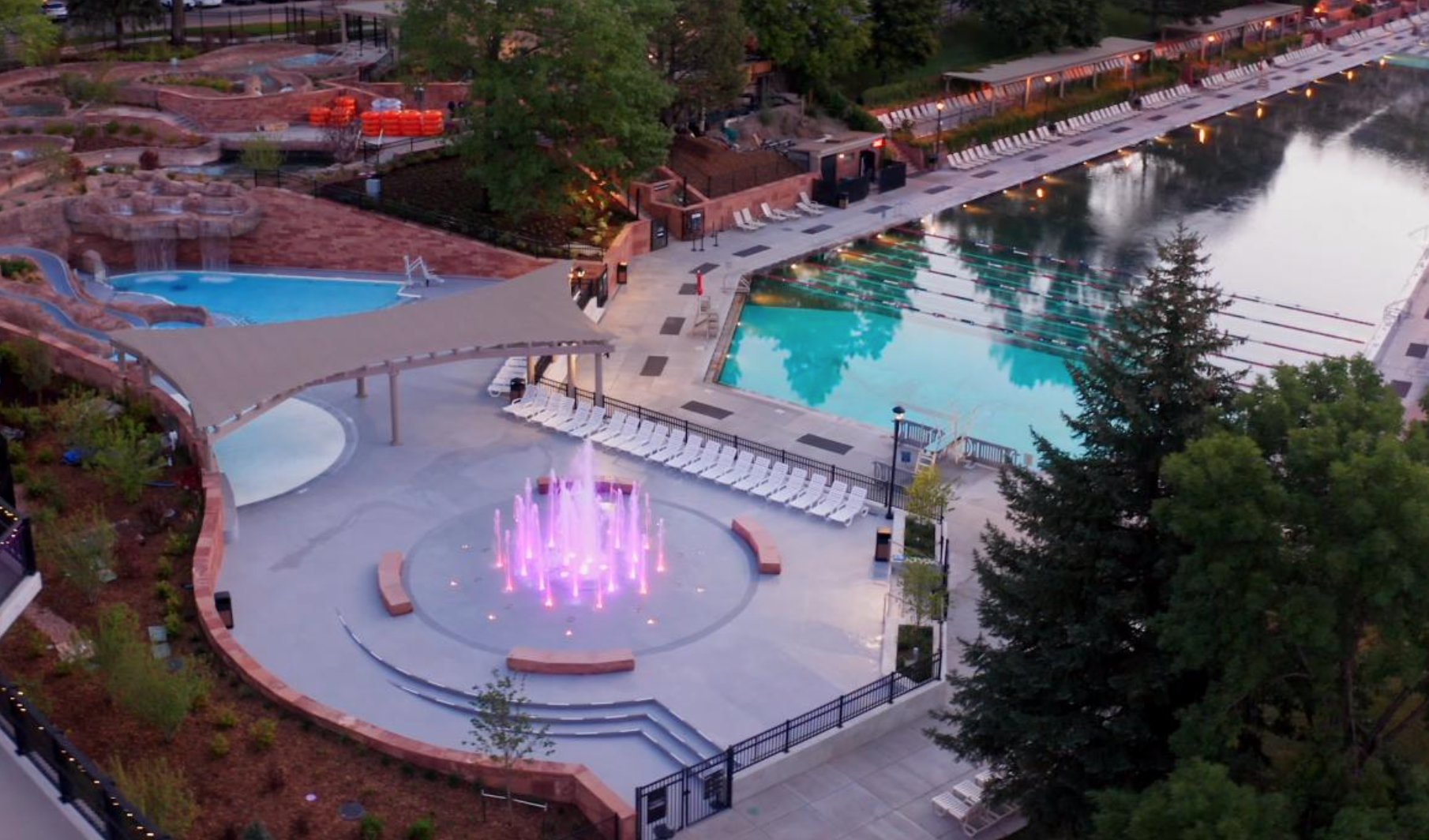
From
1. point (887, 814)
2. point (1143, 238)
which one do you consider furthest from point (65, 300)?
point (1143, 238)

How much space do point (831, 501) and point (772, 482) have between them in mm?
1417

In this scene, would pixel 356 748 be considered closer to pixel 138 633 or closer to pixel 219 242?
pixel 138 633

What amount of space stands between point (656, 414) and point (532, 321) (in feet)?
11.8

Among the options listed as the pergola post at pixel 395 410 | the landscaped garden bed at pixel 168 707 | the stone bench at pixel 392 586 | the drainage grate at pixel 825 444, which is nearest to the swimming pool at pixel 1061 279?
the drainage grate at pixel 825 444

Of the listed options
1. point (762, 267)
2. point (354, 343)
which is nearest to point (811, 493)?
point (354, 343)

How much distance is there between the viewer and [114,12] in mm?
62000

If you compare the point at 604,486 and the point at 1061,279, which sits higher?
the point at 1061,279

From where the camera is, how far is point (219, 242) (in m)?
45.2

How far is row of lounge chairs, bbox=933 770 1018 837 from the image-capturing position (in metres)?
22.4

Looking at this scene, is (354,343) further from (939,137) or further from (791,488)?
(939,137)

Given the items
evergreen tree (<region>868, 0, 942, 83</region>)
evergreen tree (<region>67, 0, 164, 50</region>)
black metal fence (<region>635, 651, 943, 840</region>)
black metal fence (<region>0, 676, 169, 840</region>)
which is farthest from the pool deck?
evergreen tree (<region>67, 0, 164, 50</region>)

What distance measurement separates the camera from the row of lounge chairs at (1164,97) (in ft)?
247

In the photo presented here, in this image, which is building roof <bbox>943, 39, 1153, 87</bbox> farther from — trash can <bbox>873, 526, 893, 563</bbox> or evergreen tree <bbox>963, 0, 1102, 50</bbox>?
trash can <bbox>873, 526, 893, 563</bbox>

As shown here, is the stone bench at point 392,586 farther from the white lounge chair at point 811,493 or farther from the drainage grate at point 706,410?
the drainage grate at point 706,410
